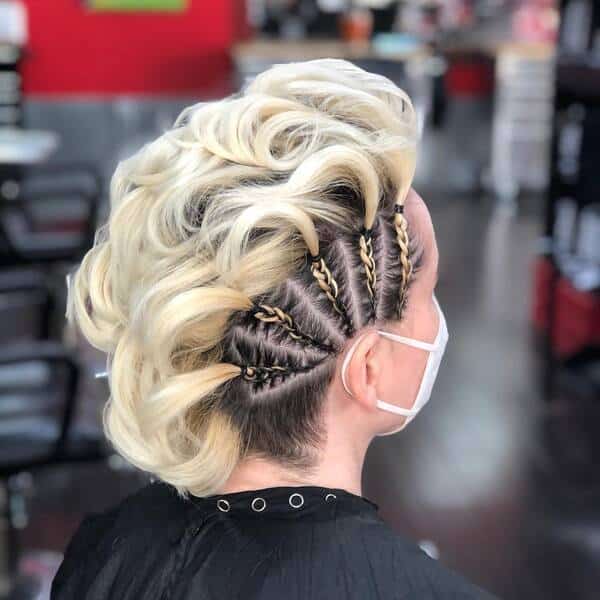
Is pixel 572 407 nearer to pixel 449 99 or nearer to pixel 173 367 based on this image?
pixel 173 367

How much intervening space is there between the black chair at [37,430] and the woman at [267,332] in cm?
94

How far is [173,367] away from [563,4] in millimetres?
3032

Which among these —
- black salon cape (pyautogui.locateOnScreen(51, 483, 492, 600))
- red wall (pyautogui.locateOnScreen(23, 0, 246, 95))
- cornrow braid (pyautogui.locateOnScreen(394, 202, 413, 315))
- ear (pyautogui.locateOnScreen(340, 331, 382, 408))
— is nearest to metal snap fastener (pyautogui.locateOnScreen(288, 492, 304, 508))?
black salon cape (pyautogui.locateOnScreen(51, 483, 492, 600))

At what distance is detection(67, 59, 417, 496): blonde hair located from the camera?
0.75 m

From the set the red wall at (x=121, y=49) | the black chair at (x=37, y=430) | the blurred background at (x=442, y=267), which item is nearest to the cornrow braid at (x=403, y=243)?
the blurred background at (x=442, y=267)

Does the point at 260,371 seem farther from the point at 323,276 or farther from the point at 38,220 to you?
the point at 38,220

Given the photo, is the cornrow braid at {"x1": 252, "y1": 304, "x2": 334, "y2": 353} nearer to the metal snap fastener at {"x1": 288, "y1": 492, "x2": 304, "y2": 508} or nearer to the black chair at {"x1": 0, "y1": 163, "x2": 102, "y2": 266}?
the metal snap fastener at {"x1": 288, "y1": 492, "x2": 304, "y2": 508}

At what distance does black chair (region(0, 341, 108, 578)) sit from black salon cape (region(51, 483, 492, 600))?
3.07ft

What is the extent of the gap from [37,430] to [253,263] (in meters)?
1.27

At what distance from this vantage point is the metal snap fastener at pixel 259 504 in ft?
2.74

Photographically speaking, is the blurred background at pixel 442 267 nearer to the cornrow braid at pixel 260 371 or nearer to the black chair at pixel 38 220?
the black chair at pixel 38 220

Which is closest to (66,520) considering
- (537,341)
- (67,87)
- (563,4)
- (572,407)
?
(572,407)

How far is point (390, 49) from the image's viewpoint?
6926 millimetres

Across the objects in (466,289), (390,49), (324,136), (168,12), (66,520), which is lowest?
(466,289)
